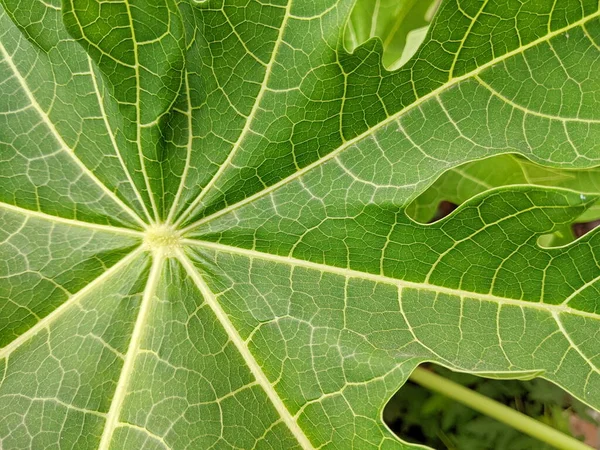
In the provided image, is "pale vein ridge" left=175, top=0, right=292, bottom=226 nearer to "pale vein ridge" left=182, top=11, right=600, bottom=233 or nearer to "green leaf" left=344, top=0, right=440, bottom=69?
"pale vein ridge" left=182, top=11, right=600, bottom=233

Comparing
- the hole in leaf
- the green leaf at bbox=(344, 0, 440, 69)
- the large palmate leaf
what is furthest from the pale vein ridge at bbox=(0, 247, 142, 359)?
the hole in leaf

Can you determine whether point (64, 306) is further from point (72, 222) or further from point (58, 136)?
point (58, 136)

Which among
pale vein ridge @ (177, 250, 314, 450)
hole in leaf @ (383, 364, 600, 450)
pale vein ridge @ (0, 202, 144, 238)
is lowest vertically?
hole in leaf @ (383, 364, 600, 450)

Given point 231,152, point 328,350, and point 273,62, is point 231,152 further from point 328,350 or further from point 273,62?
point 328,350

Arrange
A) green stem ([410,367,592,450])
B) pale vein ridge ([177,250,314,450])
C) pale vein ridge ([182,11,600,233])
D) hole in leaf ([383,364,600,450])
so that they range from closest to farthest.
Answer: pale vein ridge ([182,11,600,233]) < pale vein ridge ([177,250,314,450]) < green stem ([410,367,592,450]) < hole in leaf ([383,364,600,450])

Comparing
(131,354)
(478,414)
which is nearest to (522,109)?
(131,354)

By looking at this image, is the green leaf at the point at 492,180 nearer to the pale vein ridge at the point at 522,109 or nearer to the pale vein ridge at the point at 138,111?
the pale vein ridge at the point at 522,109
